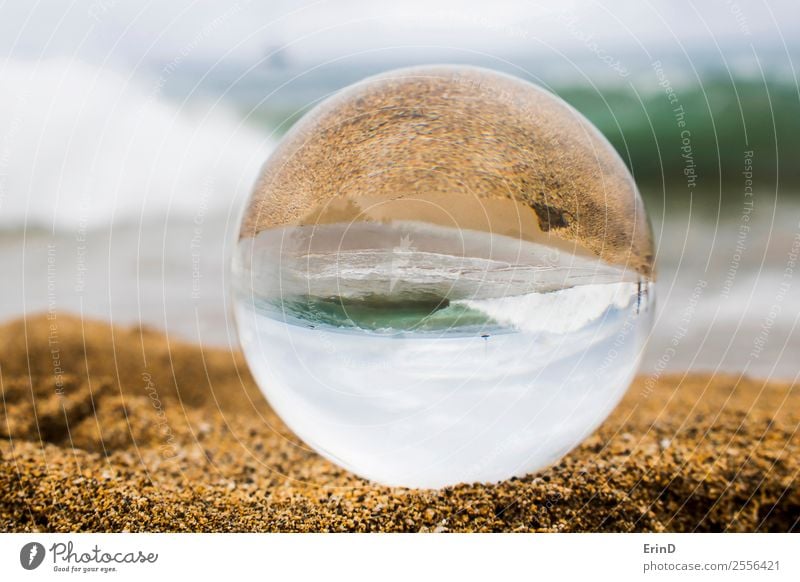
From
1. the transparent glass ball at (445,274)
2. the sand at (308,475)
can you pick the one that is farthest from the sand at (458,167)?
the sand at (308,475)

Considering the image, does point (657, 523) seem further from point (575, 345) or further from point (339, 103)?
point (339, 103)

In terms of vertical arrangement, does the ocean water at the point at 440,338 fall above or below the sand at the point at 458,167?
below

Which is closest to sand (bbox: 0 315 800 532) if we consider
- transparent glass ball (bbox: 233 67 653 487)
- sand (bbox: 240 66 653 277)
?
transparent glass ball (bbox: 233 67 653 487)

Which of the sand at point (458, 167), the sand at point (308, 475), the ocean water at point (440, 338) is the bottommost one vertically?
the sand at point (308, 475)

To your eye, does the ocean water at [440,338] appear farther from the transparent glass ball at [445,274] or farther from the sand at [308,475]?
the sand at [308,475]

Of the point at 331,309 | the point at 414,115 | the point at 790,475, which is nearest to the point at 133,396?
the point at 331,309

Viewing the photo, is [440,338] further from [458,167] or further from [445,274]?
[458,167]

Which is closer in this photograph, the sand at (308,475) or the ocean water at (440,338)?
the ocean water at (440,338)

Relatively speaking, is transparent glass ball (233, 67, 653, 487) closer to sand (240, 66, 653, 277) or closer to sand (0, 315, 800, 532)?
sand (240, 66, 653, 277)
